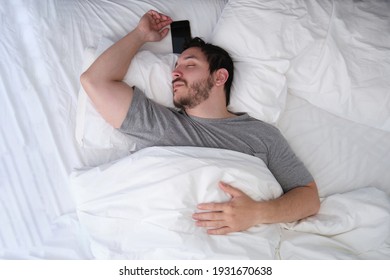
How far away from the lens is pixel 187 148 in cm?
86

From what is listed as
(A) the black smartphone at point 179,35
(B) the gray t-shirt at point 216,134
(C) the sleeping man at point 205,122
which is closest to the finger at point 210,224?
(C) the sleeping man at point 205,122

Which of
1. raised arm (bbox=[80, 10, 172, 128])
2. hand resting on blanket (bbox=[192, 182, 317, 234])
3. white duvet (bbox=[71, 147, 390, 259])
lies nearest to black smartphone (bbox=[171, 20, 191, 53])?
raised arm (bbox=[80, 10, 172, 128])

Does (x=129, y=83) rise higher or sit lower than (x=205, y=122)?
higher

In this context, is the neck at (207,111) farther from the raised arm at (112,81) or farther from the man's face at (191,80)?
the raised arm at (112,81)

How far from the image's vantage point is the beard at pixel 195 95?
946 mm

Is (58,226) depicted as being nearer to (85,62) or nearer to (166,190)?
(166,190)

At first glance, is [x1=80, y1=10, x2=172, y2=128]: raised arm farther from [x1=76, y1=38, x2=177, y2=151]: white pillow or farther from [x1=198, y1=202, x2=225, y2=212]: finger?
[x1=198, y1=202, x2=225, y2=212]: finger

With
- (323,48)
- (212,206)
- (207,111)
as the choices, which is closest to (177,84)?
(207,111)

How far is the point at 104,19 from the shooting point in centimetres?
Answer: 107

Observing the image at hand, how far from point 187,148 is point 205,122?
0.13 meters

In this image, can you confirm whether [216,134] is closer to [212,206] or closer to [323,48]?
[212,206]

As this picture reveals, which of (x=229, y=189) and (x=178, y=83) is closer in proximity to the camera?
(x=229, y=189)

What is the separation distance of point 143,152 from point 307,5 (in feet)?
2.26

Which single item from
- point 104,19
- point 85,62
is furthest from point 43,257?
point 104,19
